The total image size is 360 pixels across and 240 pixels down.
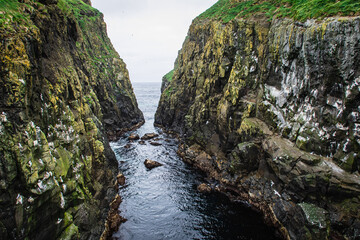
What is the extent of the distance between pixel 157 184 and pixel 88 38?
5037 cm

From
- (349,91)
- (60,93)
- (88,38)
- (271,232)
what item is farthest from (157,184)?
(88,38)

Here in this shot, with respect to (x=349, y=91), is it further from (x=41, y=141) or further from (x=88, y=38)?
(x=88, y=38)

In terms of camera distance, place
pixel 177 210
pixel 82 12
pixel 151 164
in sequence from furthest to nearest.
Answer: pixel 82 12, pixel 151 164, pixel 177 210

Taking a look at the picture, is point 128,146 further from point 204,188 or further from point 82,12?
point 82,12

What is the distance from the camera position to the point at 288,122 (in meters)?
25.1

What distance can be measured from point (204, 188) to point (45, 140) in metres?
21.8

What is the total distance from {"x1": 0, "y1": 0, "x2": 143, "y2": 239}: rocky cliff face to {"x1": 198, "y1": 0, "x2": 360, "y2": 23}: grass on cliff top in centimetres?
2861

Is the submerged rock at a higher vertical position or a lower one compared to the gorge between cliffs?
lower

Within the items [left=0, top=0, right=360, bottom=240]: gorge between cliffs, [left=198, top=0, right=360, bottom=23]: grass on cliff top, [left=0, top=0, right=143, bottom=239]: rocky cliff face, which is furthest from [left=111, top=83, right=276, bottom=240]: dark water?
[left=198, top=0, right=360, bottom=23]: grass on cliff top

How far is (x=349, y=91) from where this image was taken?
19.1 metres

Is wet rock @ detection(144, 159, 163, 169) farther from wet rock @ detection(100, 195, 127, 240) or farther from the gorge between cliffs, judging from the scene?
wet rock @ detection(100, 195, 127, 240)

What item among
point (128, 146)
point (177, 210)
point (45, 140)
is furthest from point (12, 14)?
point (128, 146)

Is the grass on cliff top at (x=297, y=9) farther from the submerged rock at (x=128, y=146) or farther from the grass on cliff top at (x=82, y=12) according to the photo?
the grass on cliff top at (x=82, y=12)

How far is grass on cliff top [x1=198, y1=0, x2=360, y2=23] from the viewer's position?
20.9 meters
